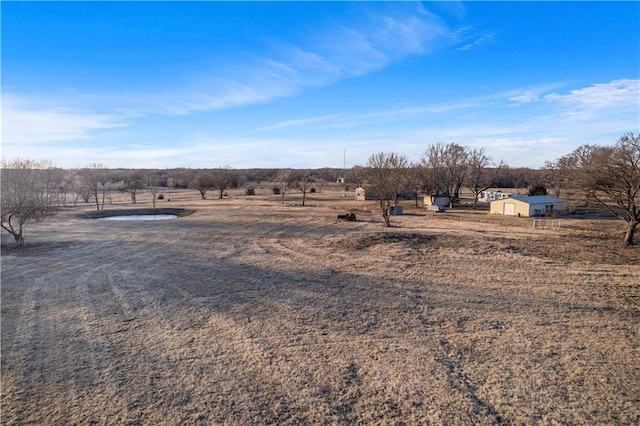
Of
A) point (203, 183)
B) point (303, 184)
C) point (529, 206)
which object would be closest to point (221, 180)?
point (203, 183)

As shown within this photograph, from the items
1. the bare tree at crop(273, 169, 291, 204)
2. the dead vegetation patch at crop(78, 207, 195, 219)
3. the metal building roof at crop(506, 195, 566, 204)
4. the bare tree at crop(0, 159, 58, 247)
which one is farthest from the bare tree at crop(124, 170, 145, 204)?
the metal building roof at crop(506, 195, 566, 204)

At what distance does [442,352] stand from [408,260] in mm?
8593

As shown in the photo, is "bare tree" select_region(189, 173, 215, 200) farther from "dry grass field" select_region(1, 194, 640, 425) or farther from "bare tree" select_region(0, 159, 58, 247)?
"dry grass field" select_region(1, 194, 640, 425)

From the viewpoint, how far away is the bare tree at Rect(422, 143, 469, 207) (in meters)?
52.6

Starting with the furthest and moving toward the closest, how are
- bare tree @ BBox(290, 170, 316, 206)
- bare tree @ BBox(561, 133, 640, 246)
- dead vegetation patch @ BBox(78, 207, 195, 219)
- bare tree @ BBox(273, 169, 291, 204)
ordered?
1. bare tree @ BBox(273, 169, 291, 204)
2. bare tree @ BBox(290, 170, 316, 206)
3. dead vegetation patch @ BBox(78, 207, 195, 219)
4. bare tree @ BBox(561, 133, 640, 246)

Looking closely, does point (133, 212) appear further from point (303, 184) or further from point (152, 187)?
point (152, 187)

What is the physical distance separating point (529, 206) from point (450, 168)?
1540 centimetres

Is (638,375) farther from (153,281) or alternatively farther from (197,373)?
(153,281)

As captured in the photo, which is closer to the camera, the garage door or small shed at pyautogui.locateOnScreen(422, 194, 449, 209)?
the garage door

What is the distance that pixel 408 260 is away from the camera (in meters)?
16.2

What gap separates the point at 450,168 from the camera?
52844mm

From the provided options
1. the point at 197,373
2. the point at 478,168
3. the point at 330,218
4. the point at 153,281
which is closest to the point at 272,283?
the point at 153,281

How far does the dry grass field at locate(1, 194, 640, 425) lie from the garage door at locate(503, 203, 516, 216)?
23772 mm

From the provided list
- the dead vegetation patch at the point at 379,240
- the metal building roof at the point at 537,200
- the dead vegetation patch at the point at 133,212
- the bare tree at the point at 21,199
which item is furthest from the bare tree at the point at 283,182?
the bare tree at the point at 21,199
